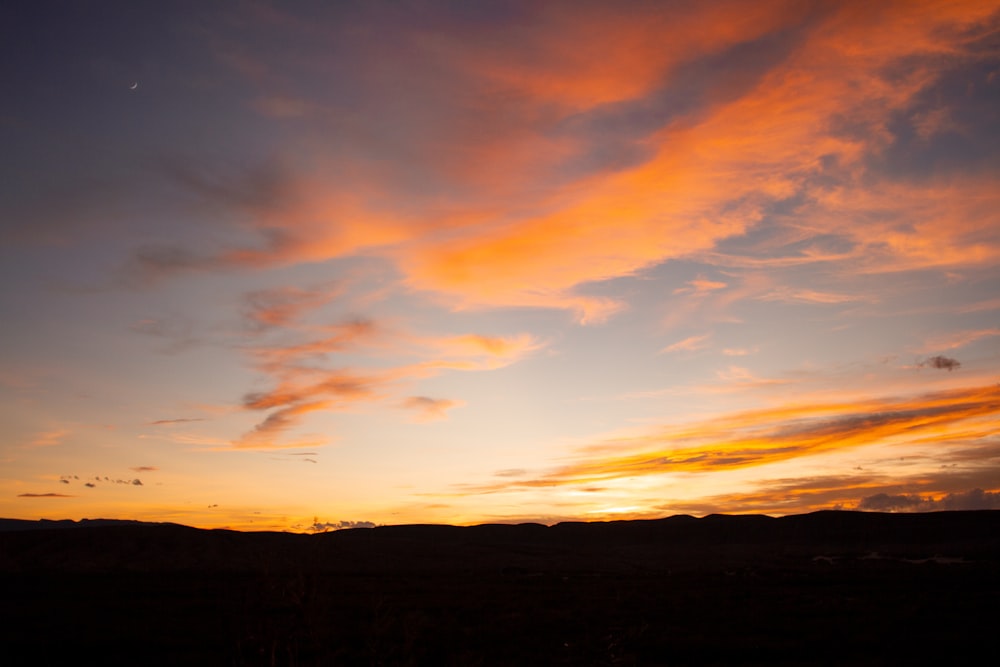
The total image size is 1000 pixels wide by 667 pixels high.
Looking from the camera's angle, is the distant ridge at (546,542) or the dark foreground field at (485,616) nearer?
the dark foreground field at (485,616)

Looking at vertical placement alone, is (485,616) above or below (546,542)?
above

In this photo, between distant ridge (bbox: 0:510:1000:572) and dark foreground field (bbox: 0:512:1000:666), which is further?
distant ridge (bbox: 0:510:1000:572)

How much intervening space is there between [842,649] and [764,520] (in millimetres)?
114914

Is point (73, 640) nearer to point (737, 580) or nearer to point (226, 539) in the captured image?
point (737, 580)

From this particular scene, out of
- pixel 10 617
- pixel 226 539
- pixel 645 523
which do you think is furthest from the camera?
pixel 645 523

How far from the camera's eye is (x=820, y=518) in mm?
122375

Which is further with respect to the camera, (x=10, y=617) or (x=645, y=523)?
(x=645, y=523)

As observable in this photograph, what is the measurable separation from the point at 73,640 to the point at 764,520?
12270 cm

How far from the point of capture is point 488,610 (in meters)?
31.6

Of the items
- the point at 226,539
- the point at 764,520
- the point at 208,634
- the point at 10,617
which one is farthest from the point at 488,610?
the point at 764,520

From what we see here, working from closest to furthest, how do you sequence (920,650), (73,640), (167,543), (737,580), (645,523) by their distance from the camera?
(920,650), (73,640), (737,580), (167,543), (645,523)

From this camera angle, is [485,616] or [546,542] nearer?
[485,616]

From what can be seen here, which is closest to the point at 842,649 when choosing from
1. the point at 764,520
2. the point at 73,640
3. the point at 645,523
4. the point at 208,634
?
the point at 208,634

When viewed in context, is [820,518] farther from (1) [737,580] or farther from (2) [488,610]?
(2) [488,610]
